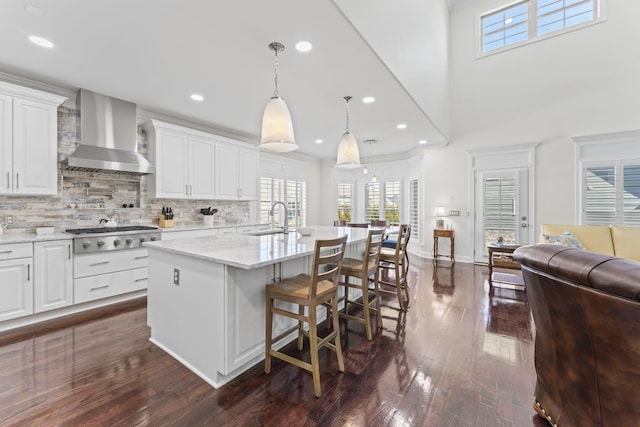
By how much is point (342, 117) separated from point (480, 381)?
3.88 m

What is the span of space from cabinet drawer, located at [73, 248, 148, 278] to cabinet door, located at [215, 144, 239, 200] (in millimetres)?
1635

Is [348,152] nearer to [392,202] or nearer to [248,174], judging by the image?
[248,174]

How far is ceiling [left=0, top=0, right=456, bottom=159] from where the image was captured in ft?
6.99

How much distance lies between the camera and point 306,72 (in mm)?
3037

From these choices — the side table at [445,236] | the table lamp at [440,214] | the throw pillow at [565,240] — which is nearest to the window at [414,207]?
the table lamp at [440,214]

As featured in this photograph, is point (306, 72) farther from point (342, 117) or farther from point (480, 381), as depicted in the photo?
point (480, 381)

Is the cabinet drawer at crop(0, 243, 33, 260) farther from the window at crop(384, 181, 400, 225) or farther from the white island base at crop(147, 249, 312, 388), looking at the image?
the window at crop(384, 181, 400, 225)

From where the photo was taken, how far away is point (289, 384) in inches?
76.7

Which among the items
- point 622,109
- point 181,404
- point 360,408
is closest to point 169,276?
point 181,404

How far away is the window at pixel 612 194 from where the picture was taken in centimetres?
470

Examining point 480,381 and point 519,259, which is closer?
point 519,259

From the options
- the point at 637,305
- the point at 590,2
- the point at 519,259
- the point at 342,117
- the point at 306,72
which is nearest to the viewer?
the point at 637,305

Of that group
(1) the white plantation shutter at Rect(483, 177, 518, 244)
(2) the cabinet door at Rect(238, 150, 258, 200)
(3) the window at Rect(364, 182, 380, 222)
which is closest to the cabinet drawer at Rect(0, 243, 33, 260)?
(2) the cabinet door at Rect(238, 150, 258, 200)

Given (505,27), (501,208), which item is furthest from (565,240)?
(505,27)
